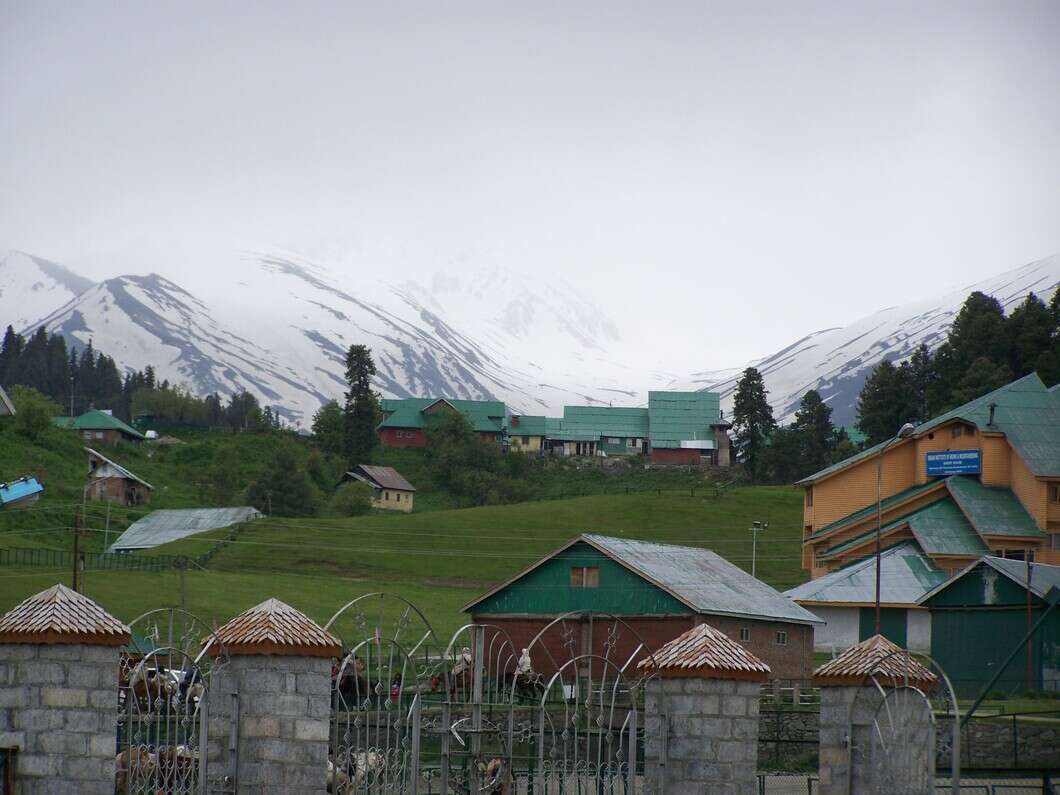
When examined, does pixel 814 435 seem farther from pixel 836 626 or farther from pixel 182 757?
pixel 182 757

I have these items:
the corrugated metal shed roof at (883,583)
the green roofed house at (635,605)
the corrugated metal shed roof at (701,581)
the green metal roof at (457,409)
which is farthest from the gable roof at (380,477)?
the green roofed house at (635,605)

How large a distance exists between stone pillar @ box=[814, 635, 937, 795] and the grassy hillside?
1752 inches

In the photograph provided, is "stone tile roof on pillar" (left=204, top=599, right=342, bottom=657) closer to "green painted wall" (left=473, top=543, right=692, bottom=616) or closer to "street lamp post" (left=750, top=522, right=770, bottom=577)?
"green painted wall" (left=473, top=543, right=692, bottom=616)

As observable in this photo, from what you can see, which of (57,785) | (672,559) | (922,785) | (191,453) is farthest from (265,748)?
(191,453)

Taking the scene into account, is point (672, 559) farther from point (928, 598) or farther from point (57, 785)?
point (57, 785)

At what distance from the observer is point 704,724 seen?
61.7 feet

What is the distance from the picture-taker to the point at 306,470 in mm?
126312

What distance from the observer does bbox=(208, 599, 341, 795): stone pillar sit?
58.2ft

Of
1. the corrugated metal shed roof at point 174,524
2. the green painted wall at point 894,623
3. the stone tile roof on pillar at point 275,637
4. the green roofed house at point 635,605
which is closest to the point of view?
the stone tile roof on pillar at point 275,637

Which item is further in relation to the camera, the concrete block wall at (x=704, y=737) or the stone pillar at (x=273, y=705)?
the concrete block wall at (x=704, y=737)

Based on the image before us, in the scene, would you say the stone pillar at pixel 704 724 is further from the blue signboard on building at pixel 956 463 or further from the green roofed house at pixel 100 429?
the green roofed house at pixel 100 429

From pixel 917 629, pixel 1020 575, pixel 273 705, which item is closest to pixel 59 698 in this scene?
pixel 273 705

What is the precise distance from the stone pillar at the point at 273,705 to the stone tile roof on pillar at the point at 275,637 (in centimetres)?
1

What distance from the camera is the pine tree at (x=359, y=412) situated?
138250 mm
